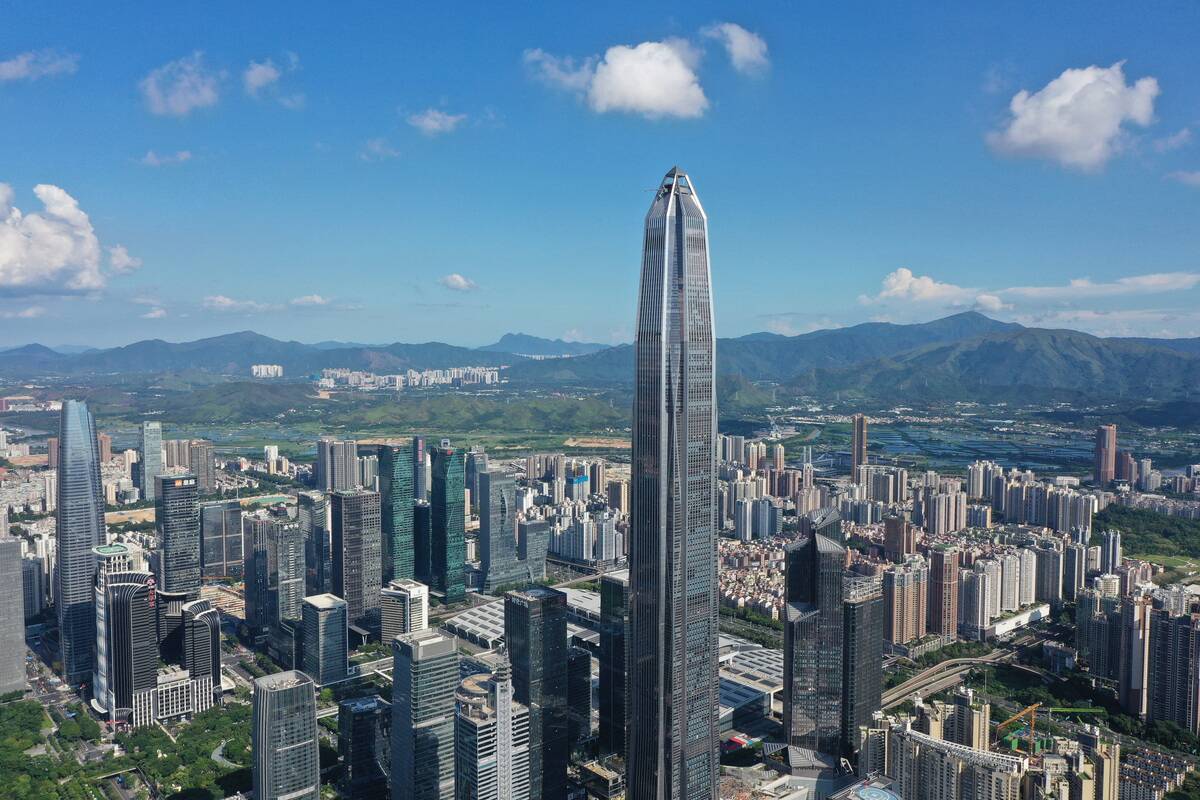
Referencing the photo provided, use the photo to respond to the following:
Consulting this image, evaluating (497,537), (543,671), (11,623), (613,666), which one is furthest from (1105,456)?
(11,623)

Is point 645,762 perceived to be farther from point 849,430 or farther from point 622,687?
point 849,430

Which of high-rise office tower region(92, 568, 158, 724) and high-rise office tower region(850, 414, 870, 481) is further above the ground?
high-rise office tower region(850, 414, 870, 481)

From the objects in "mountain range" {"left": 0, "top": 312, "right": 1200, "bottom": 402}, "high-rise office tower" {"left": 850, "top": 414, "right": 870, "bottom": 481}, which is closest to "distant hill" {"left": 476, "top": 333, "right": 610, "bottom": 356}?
"mountain range" {"left": 0, "top": 312, "right": 1200, "bottom": 402}

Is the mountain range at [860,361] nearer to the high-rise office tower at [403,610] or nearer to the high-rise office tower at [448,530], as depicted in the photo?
the high-rise office tower at [448,530]

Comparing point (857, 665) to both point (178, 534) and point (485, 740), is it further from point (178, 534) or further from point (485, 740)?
point (178, 534)

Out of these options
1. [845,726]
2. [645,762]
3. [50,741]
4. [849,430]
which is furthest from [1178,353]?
[50,741]

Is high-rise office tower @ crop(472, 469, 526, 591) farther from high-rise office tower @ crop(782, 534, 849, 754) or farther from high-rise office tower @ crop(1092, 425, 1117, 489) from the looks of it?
high-rise office tower @ crop(1092, 425, 1117, 489)
